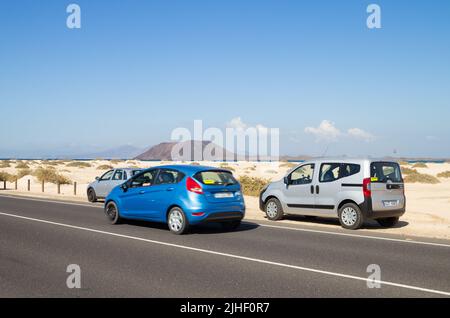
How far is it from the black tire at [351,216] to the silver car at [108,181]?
1023 cm

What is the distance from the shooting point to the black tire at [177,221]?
1217 cm

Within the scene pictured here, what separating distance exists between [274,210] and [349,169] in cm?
305

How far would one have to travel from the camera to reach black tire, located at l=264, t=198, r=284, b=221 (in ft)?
51.4

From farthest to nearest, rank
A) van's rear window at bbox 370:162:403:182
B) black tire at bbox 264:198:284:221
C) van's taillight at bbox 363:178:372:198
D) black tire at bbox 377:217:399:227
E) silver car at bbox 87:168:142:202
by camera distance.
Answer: silver car at bbox 87:168:142:202 < black tire at bbox 264:198:284:221 < black tire at bbox 377:217:399:227 < van's rear window at bbox 370:162:403:182 < van's taillight at bbox 363:178:372:198

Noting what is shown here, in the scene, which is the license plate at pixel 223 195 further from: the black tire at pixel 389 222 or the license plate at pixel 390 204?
the black tire at pixel 389 222

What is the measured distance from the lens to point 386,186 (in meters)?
13.7

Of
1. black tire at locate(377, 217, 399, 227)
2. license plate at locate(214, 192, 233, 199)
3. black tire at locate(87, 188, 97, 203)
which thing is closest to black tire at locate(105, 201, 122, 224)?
license plate at locate(214, 192, 233, 199)

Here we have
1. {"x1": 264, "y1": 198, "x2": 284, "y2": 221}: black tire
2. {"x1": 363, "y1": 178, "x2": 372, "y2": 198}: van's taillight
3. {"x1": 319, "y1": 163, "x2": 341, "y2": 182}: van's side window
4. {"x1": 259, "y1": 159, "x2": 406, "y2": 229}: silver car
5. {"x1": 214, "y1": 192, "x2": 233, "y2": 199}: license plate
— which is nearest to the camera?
{"x1": 214, "y1": 192, "x2": 233, "y2": 199}: license plate

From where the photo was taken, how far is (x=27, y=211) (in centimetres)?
1828

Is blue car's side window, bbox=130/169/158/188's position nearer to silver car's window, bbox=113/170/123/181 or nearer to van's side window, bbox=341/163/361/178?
van's side window, bbox=341/163/361/178

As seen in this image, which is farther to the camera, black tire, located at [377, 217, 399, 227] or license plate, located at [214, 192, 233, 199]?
black tire, located at [377, 217, 399, 227]

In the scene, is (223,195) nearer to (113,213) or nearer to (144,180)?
(144,180)

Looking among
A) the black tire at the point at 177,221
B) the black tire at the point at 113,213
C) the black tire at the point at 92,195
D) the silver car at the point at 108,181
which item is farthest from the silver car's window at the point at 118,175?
the black tire at the point at 177,221
